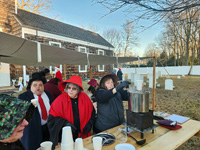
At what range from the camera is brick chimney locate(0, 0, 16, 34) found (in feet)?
24.7

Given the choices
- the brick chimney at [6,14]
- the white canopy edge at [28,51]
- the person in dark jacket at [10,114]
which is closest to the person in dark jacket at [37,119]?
the white canopy edge at [28,51]

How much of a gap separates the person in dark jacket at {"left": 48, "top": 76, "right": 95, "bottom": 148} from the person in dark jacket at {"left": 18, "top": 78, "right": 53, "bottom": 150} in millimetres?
302

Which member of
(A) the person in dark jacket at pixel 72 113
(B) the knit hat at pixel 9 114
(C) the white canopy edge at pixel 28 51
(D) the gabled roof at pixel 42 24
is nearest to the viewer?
(B) the knit hat at pixel 9 114

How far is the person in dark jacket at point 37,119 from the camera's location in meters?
1.97

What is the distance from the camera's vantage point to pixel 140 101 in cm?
152

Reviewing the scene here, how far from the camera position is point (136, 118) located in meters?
1.58

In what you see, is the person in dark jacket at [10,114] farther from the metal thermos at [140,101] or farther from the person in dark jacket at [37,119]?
the person in dark jacket at [37,119]

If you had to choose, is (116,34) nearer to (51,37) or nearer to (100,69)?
(100,69)

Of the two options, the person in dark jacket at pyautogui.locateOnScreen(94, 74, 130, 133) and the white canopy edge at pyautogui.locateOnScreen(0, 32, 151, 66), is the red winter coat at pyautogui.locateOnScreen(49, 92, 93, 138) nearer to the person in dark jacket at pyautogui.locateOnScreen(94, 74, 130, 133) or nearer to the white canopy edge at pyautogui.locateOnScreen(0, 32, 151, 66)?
the person in dark jacket at pyautogui.locateOnScreen(94, 74, 130, 133)

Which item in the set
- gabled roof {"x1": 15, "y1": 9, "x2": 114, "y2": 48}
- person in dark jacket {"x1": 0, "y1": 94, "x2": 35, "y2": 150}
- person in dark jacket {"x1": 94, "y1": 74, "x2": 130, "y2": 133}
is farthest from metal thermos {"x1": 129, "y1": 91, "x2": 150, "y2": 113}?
gabled roof {"x1": 15, "y1": 9, "x2": 114, "y2": 48}

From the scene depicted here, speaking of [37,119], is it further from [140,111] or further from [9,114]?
[140,111]

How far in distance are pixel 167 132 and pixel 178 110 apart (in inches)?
134

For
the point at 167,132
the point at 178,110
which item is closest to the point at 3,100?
the point at 167,132

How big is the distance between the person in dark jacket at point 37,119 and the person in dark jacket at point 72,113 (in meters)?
0.30
